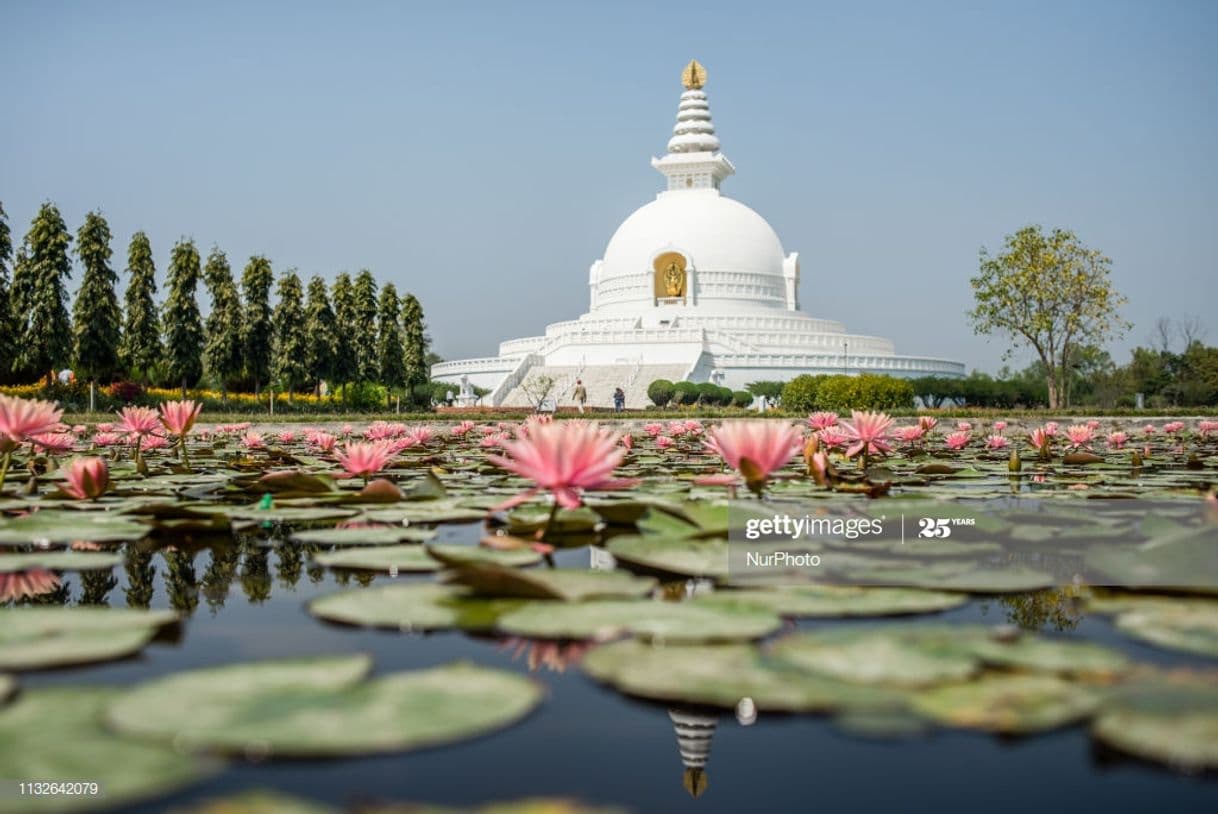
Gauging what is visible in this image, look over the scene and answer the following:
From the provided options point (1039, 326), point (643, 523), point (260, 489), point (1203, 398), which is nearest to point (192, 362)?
point (1039, 326)

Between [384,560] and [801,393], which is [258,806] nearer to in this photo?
[384,560]

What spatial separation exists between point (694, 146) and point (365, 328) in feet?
66.8

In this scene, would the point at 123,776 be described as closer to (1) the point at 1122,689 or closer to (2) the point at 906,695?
(2) the point at 906,695

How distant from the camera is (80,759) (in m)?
1.02

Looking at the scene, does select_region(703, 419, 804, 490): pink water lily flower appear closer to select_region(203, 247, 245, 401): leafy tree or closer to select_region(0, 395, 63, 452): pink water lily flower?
select_region(0, 395, 63, 452): pink water lily flower

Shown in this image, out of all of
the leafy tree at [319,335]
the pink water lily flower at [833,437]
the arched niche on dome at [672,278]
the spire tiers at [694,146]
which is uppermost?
the spire tiers at [694,146]

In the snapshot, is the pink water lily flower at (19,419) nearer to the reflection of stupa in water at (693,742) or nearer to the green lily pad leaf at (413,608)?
the green lily pad leaf at (413,608)

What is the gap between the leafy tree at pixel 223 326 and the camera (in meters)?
27.8

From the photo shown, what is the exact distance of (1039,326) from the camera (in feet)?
82.9

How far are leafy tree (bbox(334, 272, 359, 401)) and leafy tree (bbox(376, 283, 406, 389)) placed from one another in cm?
130

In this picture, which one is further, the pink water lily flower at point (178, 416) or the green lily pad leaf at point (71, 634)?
the pink water lily flower at point (178, 416)

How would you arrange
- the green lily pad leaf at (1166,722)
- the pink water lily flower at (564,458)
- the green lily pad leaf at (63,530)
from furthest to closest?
the green lily pad leaf at (63,530) < the pink water lily flower at (564,458) < the green lily pad leaf at (1166,722)

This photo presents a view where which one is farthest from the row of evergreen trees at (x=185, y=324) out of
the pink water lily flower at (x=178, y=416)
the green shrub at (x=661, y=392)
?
the pink water lily flower at (x=178, y=416)

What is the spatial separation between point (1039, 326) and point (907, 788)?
88.3 feet
